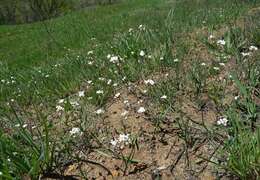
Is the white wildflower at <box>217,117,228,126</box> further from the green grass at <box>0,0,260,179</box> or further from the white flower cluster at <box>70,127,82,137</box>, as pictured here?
the white flower cluster at <box>70,127,82,137</box>

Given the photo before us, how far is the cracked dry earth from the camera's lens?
10.6 feet

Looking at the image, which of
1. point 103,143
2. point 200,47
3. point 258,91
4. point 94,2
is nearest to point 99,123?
point 103,143

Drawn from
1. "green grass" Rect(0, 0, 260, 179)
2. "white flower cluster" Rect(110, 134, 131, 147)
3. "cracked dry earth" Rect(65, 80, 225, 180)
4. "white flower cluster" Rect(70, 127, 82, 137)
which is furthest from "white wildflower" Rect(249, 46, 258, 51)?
"white flower cluster" Rect(70, 127, 82, 137)

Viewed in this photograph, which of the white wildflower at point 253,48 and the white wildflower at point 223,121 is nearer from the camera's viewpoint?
the white wildflower at point 223,121

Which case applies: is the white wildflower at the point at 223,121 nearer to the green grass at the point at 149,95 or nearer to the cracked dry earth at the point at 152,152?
the green grass at the point at 149,95

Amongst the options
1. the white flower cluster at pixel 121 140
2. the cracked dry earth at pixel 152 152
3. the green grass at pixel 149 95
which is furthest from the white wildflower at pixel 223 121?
the white flower cluster at pixel 121 140

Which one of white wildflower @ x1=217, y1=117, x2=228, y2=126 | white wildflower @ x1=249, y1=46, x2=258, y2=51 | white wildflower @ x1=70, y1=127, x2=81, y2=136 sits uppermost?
white wildflower @ x1=249, y1=46, x2=258, y2=51

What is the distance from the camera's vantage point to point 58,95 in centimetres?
577

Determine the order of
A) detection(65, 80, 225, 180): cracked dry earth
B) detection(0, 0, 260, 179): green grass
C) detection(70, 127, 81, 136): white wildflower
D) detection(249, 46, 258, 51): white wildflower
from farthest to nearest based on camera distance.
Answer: detection(249, 46, 258, 51): white wildflower → detection(70, 127, 81, 136): white wildflower → detection(0, 0, 260, 179): green grass → detection(65, 80, 225, 180): cracked dry earth

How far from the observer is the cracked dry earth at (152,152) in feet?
10.6

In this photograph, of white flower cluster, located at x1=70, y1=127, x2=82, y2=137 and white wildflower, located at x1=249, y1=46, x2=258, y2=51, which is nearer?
white flower cluster, located at x1=70, y1=127, x2=82, y2=137

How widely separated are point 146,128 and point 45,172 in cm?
107

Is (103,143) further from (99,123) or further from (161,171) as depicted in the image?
(161,171)

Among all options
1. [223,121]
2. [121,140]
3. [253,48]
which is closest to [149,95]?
[121,140]
